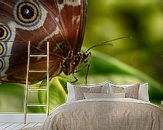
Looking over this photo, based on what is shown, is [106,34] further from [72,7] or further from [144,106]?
[144,106]

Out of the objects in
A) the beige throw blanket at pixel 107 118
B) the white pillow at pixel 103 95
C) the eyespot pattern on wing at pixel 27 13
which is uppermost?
the eyespot pattern on wing at pixel 27 13

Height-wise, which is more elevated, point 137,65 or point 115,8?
point 115,8

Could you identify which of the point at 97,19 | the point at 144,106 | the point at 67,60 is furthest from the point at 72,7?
the point at 144,106

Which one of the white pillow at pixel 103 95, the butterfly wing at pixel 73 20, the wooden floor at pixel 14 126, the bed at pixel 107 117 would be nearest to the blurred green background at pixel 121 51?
the butterfly wing at pixel 73 20

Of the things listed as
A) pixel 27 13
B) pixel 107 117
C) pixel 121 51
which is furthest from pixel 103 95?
pixel 27 13

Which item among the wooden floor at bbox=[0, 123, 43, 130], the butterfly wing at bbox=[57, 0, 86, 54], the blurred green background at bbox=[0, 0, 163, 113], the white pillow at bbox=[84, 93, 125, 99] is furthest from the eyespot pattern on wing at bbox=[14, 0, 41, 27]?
the white pillow at bbox=[84, 93, 125, 99]

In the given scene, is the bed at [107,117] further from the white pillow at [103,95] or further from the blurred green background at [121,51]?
the blurred green background at [121,51]
